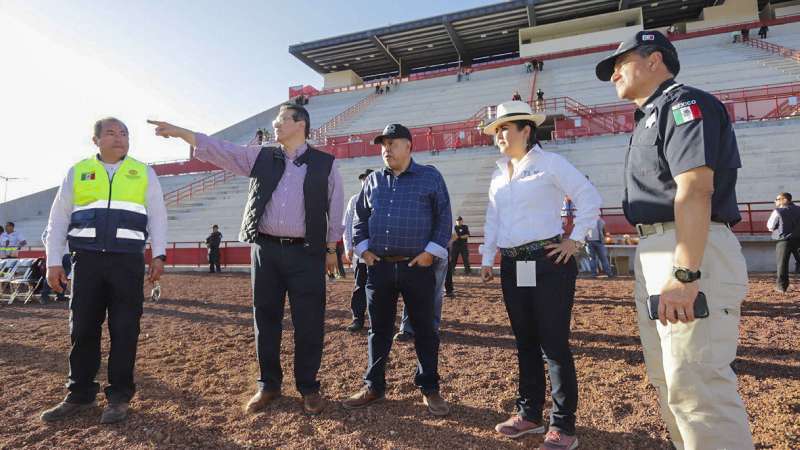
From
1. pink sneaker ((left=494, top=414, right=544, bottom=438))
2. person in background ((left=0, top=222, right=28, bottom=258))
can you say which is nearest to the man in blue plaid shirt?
pink sneaker ((left=494, top=414, right=544, bottom=438))

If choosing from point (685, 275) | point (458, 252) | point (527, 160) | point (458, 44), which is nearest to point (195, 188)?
point (458, 252)

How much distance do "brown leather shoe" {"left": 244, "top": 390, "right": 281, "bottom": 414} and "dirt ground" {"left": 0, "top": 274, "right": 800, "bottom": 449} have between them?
2.5 inches

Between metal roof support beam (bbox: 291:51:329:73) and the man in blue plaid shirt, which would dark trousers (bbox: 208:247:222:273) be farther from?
metal roof support beam (bbox: 291:51:329:73)

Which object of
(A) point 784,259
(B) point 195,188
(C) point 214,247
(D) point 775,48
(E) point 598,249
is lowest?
(A) point 784,259

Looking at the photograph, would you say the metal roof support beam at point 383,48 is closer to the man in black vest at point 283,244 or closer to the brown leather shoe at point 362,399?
the man in black vest at point 283,244

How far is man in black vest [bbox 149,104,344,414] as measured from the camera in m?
2.97

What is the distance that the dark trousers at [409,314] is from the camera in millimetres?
2951

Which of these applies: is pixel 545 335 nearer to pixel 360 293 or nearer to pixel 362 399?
pixel 362 399

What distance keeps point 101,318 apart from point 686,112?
12.1 feet

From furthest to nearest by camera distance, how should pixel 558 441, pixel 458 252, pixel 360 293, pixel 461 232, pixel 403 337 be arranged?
pixel 461 232 → pixel 458 252 → pixel 360 293 → pixel 403 337 → pixel 558 441

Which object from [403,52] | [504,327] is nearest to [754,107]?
[504,327]

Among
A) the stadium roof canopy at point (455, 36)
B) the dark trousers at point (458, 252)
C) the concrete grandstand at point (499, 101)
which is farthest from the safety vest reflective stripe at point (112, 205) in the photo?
the stadium roof canopy at point (455, 36)

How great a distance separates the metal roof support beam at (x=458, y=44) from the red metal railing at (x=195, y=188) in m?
21.5

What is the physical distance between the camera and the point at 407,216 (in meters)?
3.02
